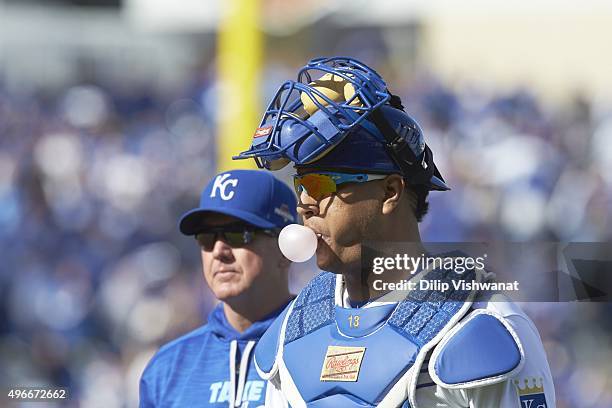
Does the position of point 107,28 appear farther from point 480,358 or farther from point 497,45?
point 480,358

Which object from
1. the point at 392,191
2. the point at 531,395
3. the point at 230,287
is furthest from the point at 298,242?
the point at 230,287

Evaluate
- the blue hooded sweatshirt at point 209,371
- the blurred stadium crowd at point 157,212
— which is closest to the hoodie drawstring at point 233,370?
the blue hooded sweatshirt at point 209,371

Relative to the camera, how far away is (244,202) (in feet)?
13.3

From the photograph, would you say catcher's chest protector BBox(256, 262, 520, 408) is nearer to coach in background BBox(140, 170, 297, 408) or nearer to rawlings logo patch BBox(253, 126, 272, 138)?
rawlings logo patch BBox(253, 126, 272, 138)

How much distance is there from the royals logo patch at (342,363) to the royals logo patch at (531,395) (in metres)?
0.37

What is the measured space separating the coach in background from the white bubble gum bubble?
49.4 inches

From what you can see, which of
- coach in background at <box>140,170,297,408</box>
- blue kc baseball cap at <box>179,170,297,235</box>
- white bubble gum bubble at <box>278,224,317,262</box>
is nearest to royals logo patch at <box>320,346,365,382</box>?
white bubble gum bubble at <box>278,224,317,262</box>

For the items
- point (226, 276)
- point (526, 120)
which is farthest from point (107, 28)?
point (226, 276)

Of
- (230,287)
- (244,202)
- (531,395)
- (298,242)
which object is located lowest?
(230,287)

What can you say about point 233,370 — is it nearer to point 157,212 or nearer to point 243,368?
point 243,368

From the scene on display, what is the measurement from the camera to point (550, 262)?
2703 mm

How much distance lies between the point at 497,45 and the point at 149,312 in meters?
9.31

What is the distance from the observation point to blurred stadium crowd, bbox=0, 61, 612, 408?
905 centimetres

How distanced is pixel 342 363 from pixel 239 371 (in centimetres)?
125
